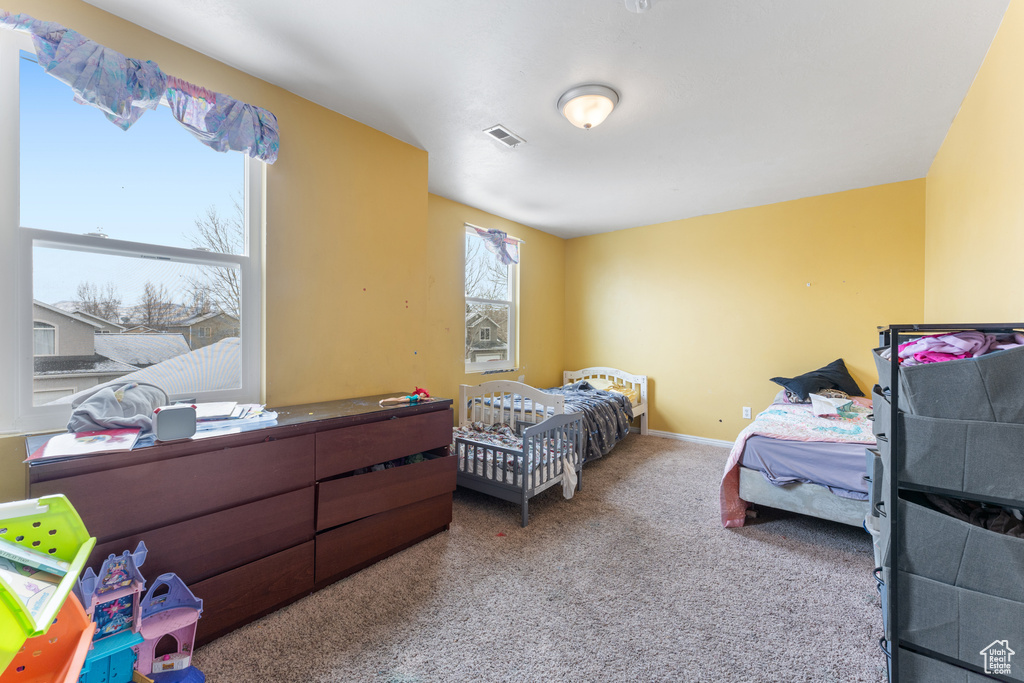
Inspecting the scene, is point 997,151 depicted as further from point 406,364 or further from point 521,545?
point 406,364

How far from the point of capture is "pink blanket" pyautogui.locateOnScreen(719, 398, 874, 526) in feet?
7.61

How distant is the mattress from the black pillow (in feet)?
4.39

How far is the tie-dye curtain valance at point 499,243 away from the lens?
4.07 metres

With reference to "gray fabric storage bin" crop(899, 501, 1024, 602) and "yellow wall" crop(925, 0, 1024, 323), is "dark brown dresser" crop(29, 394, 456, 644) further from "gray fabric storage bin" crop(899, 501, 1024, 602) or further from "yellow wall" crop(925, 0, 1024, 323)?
"yellow wall" crop(925, 0, 1024, 323)

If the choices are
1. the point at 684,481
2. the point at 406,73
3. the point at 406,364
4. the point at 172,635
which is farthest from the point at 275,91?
the point at 684,481

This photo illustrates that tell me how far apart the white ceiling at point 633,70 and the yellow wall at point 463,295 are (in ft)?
2.59

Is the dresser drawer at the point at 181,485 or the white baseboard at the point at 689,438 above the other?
the dresser drawer at the point at 181,485

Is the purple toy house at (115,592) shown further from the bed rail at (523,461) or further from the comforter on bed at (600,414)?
the comforter on bed at (600,414)

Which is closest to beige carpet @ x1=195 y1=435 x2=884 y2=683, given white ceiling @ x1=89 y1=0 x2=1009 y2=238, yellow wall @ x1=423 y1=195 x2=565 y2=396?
yellow wall @ x1=423 y1=195 x2=565 y2=396

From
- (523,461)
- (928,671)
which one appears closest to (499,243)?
(523,461)

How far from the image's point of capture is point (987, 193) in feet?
5.87

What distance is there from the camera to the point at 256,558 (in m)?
1.62

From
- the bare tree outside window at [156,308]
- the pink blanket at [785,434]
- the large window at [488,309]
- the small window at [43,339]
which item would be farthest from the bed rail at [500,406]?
the small window at [43,339]

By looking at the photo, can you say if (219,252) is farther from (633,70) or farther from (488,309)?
(488,309)
